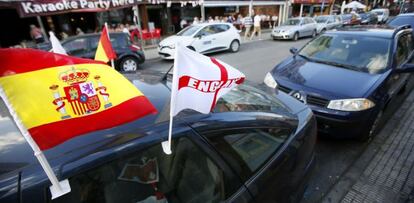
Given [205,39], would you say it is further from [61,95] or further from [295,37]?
[61,95]

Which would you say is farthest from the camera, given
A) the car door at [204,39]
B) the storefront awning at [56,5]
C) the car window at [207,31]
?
the car window at [207,31]

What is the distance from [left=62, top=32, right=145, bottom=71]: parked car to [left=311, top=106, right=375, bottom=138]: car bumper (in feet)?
A: 23.5

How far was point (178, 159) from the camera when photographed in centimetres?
142

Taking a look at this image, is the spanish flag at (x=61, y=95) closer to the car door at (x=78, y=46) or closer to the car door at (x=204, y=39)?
the car door at (x=78, y=46)

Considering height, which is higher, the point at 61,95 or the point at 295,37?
the point at 61,95

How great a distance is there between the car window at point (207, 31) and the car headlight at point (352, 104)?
26.5 ft

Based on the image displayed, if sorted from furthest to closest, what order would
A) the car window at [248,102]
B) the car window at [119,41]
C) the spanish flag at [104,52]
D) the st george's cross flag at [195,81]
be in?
the car window at [119,41] → the spanish flag at [104,52] → the car window at [248,102] → the st george's cross flag at [195,81]

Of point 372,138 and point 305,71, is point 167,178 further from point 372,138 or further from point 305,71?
point 372,138

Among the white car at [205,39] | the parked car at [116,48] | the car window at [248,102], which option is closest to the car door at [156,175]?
the car window at [248,102]

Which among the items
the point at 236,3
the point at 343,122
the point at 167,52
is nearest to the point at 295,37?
the point at 236,3

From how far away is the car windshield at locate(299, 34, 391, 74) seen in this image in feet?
12.8

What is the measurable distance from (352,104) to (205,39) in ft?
26.6

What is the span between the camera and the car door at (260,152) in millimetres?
1550

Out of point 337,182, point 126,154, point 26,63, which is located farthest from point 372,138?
point 26,63
